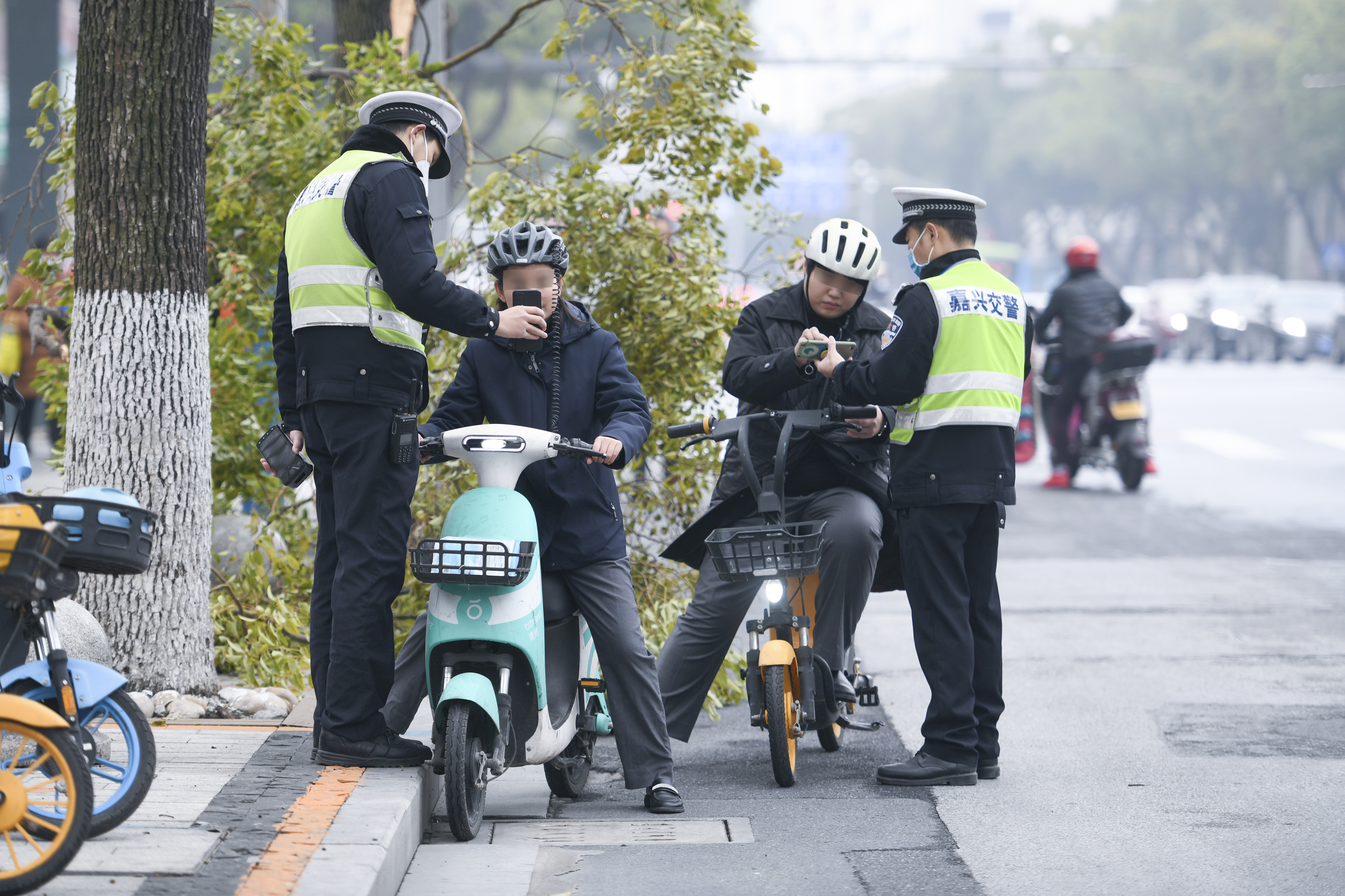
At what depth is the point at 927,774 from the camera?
5.61 meters

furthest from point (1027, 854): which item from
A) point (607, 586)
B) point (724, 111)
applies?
point (724, 111)

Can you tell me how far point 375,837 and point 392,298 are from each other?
1.59 meters

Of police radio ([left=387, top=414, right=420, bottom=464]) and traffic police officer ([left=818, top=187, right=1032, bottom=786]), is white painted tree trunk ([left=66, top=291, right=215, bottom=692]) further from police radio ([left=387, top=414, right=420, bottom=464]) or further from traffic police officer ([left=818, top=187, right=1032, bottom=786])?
traffic police officer ([left=818, top=187, right=1032, bottom=786])

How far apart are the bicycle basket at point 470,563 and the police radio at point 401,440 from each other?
0.34m

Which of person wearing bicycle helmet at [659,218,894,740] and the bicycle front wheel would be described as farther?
person wearing bicycle helmet at [659,218,894,740]

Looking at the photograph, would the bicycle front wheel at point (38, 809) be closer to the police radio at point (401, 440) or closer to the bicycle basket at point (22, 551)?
the bicycle basket at point (22, 551)

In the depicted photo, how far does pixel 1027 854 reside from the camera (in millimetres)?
4777

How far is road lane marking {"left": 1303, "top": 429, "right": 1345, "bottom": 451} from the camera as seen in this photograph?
1842 cm

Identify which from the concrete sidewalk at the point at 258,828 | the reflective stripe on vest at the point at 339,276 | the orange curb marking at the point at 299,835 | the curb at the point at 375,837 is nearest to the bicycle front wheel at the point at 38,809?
the concrete sidewalk at the point at 258,828

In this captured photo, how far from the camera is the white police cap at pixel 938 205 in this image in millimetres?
5656

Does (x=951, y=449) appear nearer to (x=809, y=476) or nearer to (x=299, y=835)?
(x=809, y=476)

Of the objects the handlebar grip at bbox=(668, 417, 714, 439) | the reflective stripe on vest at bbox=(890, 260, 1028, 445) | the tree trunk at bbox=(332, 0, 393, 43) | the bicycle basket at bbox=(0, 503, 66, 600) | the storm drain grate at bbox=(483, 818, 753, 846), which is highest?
the tree trunk at bbox=(332, 0, 393, 43)

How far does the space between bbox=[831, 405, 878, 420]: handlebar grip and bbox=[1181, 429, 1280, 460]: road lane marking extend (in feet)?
42.6

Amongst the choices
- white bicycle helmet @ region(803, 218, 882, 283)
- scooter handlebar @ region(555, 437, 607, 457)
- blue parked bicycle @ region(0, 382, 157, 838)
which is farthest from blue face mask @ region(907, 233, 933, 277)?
blue parked bicycle @ region(0, 382, 157, 838)
